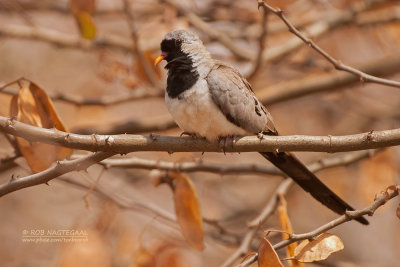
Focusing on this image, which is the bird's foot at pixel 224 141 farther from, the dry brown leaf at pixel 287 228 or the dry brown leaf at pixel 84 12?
the dry brown leaf at pixel 84 12

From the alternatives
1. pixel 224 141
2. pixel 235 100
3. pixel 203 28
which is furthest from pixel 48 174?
pixel 203 28

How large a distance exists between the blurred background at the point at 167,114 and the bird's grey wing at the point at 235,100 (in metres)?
0.74

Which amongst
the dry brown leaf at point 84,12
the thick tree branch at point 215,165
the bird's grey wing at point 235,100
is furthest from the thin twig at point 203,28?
the bird's grey wing at point 235,100

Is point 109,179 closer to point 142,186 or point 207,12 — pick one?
point 142,186

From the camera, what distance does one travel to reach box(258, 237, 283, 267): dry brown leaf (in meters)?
2.40

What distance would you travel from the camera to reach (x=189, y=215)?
3178 millimetres

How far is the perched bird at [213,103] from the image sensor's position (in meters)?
3.23

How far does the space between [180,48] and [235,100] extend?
61 cm

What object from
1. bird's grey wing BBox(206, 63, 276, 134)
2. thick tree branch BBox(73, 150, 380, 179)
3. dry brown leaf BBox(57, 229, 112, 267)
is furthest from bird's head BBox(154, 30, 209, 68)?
dry brown leaf BBox(57, 229, 112, 267)

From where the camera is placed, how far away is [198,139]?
3.12 meters

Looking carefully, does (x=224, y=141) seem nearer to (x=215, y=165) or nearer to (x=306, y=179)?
(x=306, y=179)

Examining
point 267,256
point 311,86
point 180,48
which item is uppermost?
point 311,86

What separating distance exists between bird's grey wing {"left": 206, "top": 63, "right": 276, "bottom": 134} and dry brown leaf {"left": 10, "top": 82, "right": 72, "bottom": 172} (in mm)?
969

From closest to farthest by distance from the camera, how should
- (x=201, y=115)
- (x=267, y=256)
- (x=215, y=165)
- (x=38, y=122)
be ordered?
(x=267, y=256), (x=38, y=122), (x=201, y=115), (x=215, y=165)
